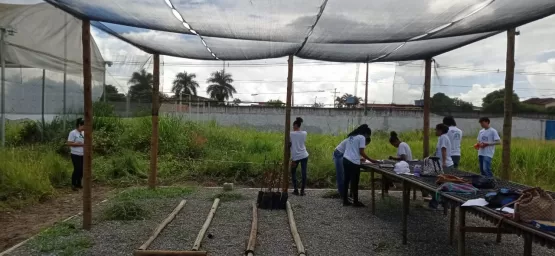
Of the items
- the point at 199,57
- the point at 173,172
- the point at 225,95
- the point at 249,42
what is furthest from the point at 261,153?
the point at 225,95

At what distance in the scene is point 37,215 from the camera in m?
6.86

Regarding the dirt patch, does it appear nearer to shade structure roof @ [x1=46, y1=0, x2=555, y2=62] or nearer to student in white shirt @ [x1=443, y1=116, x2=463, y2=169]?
shade structure roof @ [x1=46, y1=0, x2=555, y2=62]

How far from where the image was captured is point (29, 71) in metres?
12.4

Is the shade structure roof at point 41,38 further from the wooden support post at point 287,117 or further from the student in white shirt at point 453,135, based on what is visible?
the student in white shirt at point 453,135

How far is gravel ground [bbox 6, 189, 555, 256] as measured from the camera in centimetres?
524

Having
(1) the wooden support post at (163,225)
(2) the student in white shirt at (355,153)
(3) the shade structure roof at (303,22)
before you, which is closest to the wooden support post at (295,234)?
(2) the student in white shirt at (355,153)

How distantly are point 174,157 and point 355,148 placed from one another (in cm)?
611

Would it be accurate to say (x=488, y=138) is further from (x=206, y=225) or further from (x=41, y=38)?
(x=41, y=38)

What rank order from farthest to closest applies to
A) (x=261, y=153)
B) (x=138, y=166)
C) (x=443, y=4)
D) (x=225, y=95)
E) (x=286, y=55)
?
(x=225, y=95) < (x=261, y=153) < (x=138, y=166) < (x=286, y=55) < (x=443, y=4)

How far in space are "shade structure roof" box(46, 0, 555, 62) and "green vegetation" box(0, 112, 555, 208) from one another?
3130mm

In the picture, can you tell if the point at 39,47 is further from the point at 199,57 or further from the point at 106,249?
the point at 106,249

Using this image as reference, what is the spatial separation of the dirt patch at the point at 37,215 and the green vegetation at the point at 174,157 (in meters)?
0.25

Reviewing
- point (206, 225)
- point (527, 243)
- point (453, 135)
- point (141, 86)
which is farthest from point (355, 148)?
point (141, 86)

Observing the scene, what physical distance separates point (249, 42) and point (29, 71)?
801 centimetres
